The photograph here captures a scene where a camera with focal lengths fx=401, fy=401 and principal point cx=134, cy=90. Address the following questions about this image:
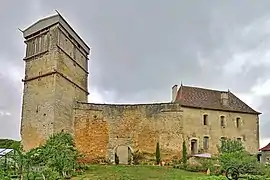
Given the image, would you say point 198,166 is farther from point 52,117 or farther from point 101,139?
point 52,117

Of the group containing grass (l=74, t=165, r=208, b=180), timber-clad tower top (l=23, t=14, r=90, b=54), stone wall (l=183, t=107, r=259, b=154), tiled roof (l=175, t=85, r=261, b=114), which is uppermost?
timber-clad tower top (l=23, t=14, r=90, b=54)

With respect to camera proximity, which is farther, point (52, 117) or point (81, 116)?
point (81, 116)

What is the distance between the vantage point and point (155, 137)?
89.8 ft

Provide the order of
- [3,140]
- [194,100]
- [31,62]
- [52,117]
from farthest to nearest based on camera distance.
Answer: [3,140] → [194,100] → [31,62] → [52,117]

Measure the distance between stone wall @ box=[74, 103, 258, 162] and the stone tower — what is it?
4.18ft

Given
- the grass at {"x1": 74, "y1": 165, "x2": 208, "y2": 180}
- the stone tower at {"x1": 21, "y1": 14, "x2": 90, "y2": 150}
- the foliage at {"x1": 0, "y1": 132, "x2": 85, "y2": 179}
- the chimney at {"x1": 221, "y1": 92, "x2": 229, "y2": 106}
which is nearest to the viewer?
the foliage at {"x1": 0, "y1": 132, "x2": 85, "y2": 179}

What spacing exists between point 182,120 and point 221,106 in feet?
12.2

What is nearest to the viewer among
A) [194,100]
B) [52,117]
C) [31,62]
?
[52,117]

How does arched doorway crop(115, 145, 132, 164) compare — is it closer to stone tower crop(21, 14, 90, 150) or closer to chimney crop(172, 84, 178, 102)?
stone tower crop(21, 14, 90, 150)

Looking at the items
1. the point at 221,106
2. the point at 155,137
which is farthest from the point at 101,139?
the point at 221,106

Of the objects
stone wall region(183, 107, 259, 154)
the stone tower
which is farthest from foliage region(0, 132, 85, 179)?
stone wall region(183, 107, 259, 154)

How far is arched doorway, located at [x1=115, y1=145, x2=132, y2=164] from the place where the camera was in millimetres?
27672

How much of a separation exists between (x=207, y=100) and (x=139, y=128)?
18.5 ft

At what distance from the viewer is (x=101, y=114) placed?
91.0 feet
